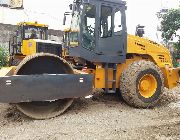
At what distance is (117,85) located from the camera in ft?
25.5

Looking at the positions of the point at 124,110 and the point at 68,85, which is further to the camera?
the point at 124,110

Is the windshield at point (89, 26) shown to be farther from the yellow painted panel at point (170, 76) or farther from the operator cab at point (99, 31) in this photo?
the yellow painted panel at point (170, 76)

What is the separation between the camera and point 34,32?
13836mm

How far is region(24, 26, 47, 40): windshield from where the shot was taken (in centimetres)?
1359

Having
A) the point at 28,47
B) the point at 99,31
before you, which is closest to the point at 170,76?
the point at 99,31

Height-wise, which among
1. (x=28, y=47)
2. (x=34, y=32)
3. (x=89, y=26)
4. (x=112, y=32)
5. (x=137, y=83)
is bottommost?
(x=137, y=83)

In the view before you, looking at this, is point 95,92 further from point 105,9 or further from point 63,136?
point 63,136

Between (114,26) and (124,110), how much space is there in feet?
6.02

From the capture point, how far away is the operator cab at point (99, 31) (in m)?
7.32

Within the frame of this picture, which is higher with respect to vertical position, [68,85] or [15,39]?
[15,39]

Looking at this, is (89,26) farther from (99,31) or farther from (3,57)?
(3,57)

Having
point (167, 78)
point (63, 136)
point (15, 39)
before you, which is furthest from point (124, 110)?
point (15, 39)

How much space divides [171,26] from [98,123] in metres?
15.0

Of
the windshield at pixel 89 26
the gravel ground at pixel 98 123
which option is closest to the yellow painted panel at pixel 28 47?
the gravel ground at pixel 98 123
